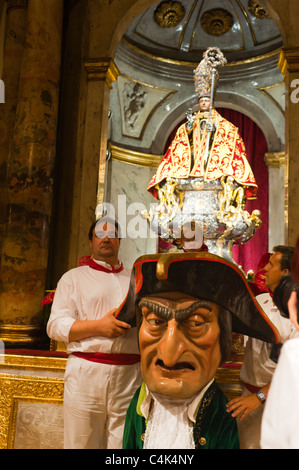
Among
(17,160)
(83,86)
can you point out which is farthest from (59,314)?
(83,86)

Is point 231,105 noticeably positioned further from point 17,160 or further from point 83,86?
point 17,160

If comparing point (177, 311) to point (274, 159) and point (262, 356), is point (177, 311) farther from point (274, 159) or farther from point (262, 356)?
point (274, 159)

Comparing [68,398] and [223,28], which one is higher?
[223,28]

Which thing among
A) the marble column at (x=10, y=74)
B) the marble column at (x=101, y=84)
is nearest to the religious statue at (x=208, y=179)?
the marble column at (x=101, y=84)

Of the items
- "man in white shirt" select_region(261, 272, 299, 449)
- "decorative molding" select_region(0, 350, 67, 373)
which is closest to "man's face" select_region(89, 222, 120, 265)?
"decorative molding" select_region(0, 350, 67, 373)

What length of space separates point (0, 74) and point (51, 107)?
0.94m

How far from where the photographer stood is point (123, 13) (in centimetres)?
Result: 554

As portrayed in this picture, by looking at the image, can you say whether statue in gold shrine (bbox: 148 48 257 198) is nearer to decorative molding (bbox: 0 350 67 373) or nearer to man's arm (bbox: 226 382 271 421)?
decorative molding (bbox: 0 350 67 373)

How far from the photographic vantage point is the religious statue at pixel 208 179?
6008 mm

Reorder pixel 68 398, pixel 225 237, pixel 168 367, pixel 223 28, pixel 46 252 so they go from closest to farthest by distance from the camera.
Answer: pixel 168 367, pixel 68 398, pixel 46 252, pixel 225 237, pixel 223 28

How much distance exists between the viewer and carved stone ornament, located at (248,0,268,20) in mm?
8047

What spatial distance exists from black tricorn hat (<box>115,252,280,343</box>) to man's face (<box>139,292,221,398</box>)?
0.05m

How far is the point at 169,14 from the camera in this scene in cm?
848

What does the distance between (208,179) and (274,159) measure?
2440 millimetres
